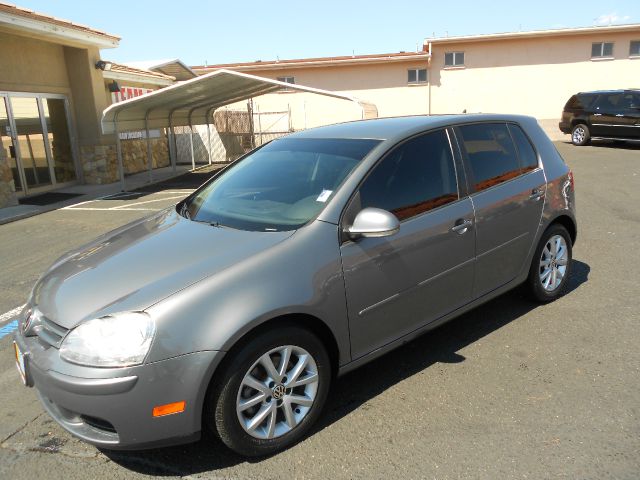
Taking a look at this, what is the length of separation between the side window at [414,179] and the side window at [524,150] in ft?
2.90

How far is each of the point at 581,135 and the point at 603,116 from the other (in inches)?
41.7

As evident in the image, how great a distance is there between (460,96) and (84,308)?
25.1 m

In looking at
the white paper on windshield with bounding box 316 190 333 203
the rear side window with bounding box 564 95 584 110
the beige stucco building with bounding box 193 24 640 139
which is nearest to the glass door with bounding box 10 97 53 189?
the white paper on windshield with bounding box 316 190 333 203

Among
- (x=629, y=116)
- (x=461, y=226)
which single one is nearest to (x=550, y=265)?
(x=461, y=226)

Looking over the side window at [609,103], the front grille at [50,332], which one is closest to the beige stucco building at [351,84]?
the side window at [609,103]

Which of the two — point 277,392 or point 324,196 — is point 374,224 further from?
point 277,392

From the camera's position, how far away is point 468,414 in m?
2.92

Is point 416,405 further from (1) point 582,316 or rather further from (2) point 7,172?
(2) point 7,172

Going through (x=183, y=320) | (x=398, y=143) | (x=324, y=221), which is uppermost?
(x=398, y=143)

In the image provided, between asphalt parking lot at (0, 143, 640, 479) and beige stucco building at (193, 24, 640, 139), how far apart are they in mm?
21376

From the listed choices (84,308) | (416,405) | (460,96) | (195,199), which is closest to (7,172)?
(195,199)

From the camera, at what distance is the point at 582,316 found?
4.14 meters

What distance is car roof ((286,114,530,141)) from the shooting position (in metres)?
3.41

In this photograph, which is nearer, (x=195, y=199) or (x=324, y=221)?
(x=324, y=221)
